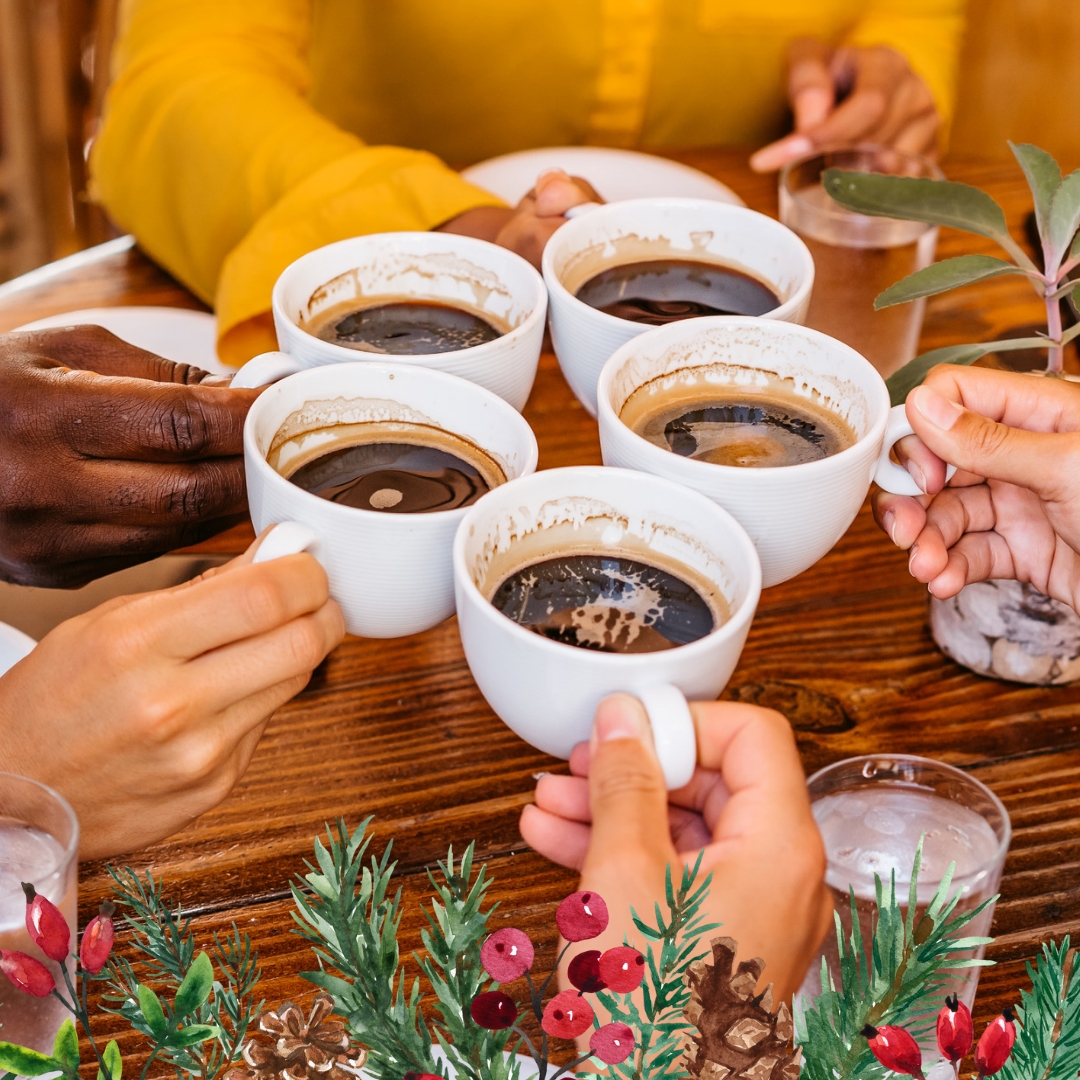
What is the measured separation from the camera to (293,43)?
1617 millimetres

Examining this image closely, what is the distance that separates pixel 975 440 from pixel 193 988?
57 centimetres

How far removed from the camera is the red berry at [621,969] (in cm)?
27

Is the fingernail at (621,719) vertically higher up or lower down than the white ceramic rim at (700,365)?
lower down

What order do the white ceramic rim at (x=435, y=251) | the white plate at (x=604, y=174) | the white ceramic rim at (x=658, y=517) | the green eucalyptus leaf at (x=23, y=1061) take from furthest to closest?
the white plate at (x=604, y=174), the white ceramic rim at (x=435, y=251), the white ceramic rim at (x=658, y=517), the green eucalyptus leaf at (x=23, y=1061)

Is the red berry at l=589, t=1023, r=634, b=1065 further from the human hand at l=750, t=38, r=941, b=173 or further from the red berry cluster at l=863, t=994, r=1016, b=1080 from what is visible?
the human hand at l=750, t=38, r=941, b=173

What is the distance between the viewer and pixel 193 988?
0.27 metres

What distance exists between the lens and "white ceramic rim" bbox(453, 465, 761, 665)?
0.54m

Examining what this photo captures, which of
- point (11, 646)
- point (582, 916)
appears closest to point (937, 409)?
point (582, 916)

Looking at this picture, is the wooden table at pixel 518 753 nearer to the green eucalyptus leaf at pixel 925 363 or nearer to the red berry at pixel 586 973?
the green eucalyptus leaf at pixel 925 363

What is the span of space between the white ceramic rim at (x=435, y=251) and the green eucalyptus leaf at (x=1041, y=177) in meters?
0.34

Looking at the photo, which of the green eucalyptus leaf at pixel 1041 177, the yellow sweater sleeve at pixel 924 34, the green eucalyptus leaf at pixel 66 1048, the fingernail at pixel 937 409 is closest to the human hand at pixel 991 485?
the fingernail at pixel 937 409

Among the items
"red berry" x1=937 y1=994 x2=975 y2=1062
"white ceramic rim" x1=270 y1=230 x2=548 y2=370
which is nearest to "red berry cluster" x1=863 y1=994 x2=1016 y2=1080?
"red berry" x1=937 y1=994 x2=975 y2=1062

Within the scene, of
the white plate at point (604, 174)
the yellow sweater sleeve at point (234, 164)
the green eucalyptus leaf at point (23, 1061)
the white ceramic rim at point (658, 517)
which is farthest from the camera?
the white plate at point (604, 174)

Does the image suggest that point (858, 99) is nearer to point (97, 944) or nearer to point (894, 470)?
point (894, 470)
